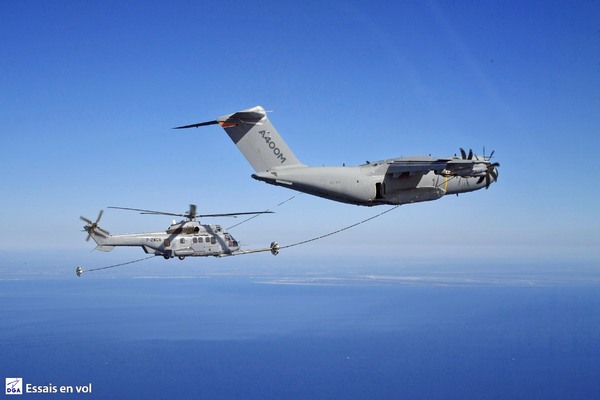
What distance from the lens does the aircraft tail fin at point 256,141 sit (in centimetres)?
2984

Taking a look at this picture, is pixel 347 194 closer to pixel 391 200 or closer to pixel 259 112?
pixel 391 200

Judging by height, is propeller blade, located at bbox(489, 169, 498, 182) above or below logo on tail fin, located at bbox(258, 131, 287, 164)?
below

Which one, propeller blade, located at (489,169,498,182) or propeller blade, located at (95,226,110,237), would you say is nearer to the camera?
propeller blade, located at (489,169,498,182)

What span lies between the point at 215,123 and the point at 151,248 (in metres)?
16.1

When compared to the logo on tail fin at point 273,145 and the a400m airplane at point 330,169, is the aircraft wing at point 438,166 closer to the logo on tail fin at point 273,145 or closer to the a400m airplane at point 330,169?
the a400m airplane at point 330,169

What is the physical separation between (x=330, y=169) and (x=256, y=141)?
4075 millimetres

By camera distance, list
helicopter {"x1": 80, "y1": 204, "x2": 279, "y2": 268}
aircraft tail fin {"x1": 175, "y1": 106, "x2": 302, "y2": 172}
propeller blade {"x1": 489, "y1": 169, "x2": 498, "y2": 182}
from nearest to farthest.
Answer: aircraft tail fin {"x1": 175, "y1": 106, "x2": 302, "y2": 172} < propeller blade {"x1": 489, "y1": 169, "x2": 498, "y2": 182} < helicopter {"x1": 80, "y1": 204, "x2": 279, "y2": 268}

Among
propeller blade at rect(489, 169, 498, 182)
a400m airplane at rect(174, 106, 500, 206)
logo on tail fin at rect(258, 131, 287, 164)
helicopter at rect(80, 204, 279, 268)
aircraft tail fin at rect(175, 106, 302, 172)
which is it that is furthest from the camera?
helicopter at rect(80, 204, 279, 268)

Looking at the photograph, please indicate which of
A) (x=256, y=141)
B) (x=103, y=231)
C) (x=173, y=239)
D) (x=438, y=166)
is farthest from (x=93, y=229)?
(x=438, y=166)

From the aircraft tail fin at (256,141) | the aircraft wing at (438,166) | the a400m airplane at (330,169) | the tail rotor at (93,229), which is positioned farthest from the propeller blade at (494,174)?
the tail rotor at (93,229)

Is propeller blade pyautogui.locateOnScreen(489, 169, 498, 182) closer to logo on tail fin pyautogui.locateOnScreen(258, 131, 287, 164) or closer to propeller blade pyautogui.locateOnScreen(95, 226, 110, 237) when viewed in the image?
logo on tail fin pyautogui.locateOnScreen(258, 131, 287, 164)

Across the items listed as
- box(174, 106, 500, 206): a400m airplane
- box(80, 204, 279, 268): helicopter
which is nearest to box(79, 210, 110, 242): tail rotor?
box(80, 204, 279, 268): helicopter

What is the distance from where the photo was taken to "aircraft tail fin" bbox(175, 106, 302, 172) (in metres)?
29.8

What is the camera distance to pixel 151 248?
139 ft
